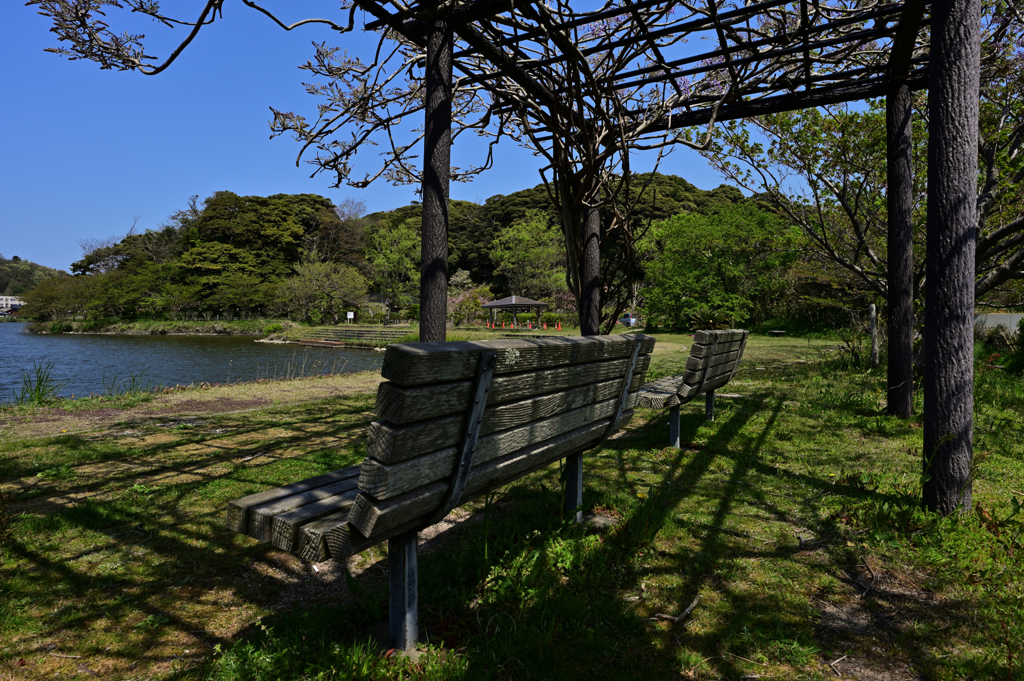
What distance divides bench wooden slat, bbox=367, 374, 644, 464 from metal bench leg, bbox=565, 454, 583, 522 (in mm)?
540

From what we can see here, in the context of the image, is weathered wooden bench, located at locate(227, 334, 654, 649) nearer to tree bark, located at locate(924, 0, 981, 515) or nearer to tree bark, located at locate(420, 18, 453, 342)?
tree bark, located at locate(420, 18, 453, 342)

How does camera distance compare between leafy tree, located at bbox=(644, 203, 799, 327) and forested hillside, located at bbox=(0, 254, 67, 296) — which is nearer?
leafy tree, located at bbox=(644, 203, 799, 327)

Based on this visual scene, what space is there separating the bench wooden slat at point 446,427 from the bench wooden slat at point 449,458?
0.02 meters

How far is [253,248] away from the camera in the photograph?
136 ft

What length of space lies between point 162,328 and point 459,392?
4162 cm

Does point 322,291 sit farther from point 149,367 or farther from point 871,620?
point 871,620

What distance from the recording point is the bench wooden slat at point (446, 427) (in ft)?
4.17

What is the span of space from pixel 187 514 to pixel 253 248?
1733 inches

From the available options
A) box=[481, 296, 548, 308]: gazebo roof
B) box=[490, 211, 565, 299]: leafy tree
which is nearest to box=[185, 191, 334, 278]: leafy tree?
box=[490, 211, 565, 299]: leafy tree

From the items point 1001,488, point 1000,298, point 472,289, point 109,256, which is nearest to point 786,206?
point 1001,488

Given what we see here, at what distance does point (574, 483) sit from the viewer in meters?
2.62

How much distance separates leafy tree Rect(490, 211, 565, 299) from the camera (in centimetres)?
3803

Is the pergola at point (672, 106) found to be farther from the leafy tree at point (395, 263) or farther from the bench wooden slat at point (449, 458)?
the leafy tree at point (395, 263)

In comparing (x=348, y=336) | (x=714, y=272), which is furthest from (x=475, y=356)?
(x=348, y=336)
